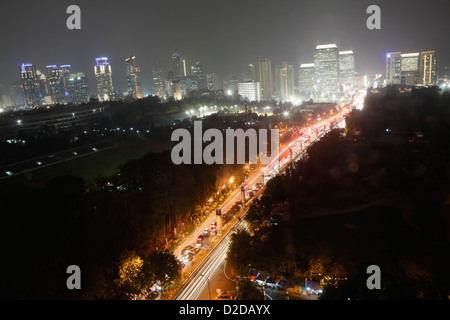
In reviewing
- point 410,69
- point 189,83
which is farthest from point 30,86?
point 410,69

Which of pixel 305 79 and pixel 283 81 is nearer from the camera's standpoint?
pixel 283 81

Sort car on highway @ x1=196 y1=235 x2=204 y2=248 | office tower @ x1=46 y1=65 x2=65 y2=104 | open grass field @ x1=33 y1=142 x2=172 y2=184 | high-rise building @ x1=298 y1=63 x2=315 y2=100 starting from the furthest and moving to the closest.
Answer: high-rise building @ x1=298 y1=63 x2=315 y2=100, office tower @ x1=46 y1=65 x2=65 y2=104, open grass field @ x1=33 y1=142 x2=172 y2=184, car on highway @ x1=196 y1=235 x2=204 y2=248

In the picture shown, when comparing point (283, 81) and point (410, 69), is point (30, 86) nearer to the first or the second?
point (283, 81)

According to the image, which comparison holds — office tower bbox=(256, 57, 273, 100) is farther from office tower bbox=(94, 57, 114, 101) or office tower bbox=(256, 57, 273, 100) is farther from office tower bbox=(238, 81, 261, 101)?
office tower bbox=(94, 57, 114, 101)

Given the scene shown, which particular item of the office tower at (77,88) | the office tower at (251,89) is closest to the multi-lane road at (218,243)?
the office tower at (251,89)

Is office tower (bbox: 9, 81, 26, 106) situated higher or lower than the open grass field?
higher

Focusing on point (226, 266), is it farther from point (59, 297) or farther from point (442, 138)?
point (442, 138)

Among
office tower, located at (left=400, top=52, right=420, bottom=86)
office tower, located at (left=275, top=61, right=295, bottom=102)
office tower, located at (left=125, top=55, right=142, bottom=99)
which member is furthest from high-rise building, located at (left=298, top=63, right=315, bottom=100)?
office tower, located at (left=125, top=55, right=142, bottom=99)
